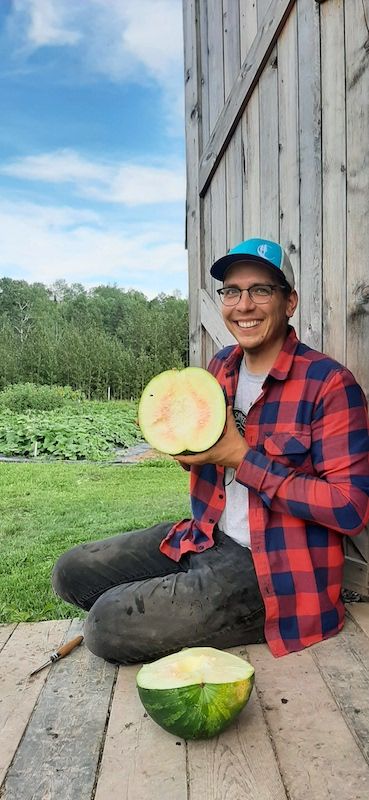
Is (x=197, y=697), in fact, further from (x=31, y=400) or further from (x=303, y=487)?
(x=31, y=400)

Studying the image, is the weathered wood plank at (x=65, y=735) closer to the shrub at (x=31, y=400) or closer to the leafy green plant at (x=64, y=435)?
the leafy green plant at (x=64, y=435)

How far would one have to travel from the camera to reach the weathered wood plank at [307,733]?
138 cm

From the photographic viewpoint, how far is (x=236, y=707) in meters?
1.52

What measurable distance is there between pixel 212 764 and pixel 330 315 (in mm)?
Answer: 1603

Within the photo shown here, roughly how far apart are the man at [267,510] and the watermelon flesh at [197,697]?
332 millimetres

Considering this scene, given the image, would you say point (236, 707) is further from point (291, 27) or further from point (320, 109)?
point (291, 27)

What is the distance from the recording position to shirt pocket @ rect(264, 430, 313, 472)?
197 cm

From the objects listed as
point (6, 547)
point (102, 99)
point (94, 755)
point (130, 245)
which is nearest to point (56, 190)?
point (130, 245)

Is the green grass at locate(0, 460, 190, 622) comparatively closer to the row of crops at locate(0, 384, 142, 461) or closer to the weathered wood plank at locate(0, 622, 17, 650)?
the weathered wood plank at locate(0, 622, 17, 650)

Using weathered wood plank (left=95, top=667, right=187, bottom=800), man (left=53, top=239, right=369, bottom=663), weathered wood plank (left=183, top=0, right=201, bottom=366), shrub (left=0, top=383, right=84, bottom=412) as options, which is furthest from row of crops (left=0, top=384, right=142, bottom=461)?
weathered wood plank (left=95, top=667, right=187, bottom=800)

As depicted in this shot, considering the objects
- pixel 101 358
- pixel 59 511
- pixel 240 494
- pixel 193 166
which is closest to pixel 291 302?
pixel 240 494

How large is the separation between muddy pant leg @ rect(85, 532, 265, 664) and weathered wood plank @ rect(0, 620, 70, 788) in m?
0.21

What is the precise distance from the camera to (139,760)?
148 centimetres

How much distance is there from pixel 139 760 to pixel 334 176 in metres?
2.00
